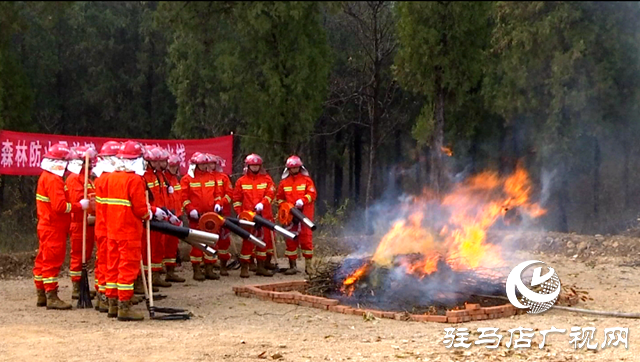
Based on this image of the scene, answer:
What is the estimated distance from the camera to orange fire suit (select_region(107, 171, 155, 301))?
974 centimetres

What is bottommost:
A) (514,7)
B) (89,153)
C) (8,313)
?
(8,313)

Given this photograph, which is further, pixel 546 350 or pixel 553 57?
pixel 553 57

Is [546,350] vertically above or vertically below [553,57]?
below

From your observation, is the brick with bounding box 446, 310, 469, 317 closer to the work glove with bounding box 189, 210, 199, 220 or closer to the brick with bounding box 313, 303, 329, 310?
the brick with bounding box 313, 303, 329, 310

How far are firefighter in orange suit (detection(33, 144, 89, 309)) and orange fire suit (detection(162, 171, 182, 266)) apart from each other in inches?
84.0

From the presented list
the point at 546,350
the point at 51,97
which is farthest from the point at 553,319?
the point at 51,97

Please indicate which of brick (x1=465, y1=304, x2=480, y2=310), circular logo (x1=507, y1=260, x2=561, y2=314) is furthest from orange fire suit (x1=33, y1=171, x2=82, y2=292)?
circular logo (x1=507, y1=260, x2=561, y2=314)

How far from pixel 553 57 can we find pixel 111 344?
851 cm

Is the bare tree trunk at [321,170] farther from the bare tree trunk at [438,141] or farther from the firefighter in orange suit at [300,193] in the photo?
the firefighter in orange suit at [300,193]

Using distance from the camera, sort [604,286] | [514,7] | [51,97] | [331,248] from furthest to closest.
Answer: [51,97], [331,248], [604,286], [514,7]

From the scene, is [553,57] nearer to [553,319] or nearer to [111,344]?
[553,319]

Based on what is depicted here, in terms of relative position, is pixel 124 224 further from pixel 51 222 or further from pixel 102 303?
pixel 102 303

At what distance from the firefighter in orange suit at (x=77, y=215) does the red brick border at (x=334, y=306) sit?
2231 mm

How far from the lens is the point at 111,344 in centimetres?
859
